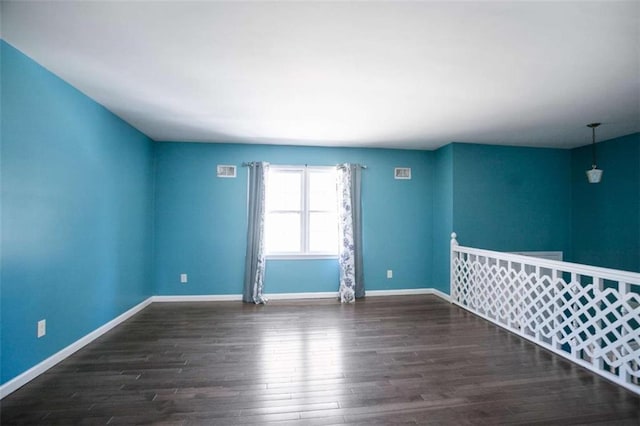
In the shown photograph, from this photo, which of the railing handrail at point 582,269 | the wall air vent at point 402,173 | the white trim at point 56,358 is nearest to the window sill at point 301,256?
the wall air vent at point 402,173

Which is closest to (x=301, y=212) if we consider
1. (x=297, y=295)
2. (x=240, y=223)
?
(x=240, y=223)

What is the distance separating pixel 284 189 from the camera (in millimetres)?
4477

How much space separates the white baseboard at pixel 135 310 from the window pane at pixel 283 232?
2.41 feet

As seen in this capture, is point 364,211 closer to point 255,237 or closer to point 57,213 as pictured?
point 255,237

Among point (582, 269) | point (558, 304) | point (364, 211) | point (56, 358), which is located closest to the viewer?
point (56, 358)

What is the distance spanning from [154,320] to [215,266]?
3.51 feet

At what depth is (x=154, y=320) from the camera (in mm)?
3430

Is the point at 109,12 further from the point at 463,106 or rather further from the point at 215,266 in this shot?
the point at 215,266

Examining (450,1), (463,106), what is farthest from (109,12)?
(463,106)

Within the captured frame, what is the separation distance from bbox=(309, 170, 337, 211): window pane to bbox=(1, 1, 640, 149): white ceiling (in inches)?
48.4

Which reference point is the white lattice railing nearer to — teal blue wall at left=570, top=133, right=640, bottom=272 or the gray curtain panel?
teal blue wall at left=570, top=133, right=640, bottom=272

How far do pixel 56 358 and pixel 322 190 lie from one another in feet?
11.7

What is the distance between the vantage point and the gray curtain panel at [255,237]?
13.7 feet

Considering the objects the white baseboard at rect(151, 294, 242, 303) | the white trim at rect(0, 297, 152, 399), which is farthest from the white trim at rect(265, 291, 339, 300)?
the white trim at rect(0, 297, 152, 399)
